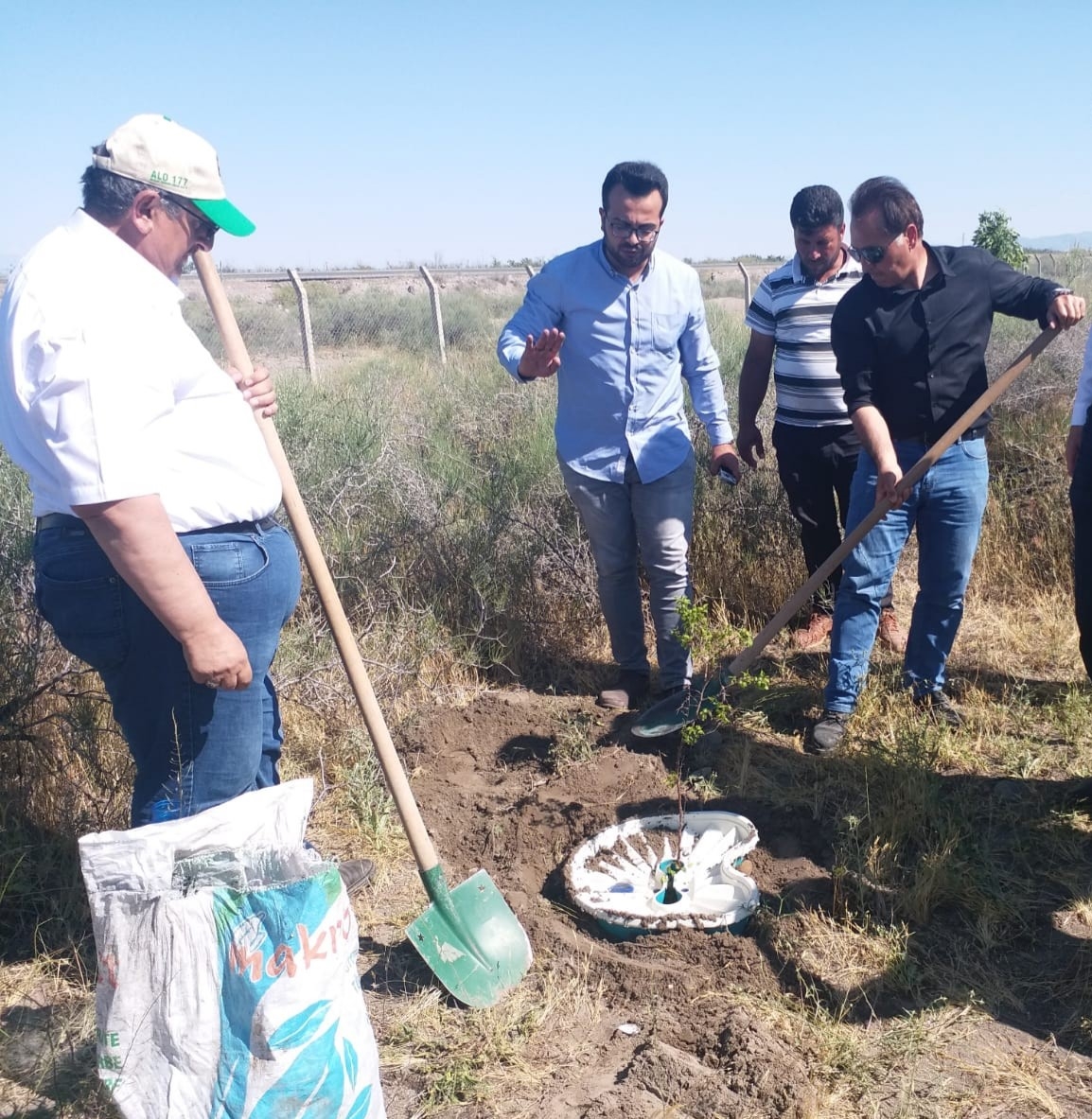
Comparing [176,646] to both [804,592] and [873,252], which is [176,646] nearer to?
[804,592]

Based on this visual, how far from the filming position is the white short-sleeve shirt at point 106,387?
6.03 feet

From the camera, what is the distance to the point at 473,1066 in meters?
2.40

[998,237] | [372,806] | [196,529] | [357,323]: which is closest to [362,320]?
[357,323]

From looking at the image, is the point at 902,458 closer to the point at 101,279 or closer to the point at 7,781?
the point at 101,279

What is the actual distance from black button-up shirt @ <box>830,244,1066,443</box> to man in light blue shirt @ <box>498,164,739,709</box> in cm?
65

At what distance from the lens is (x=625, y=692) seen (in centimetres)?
423

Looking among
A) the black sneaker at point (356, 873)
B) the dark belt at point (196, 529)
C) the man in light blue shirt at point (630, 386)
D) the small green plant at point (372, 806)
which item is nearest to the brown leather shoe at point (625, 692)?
the man in light blue shirt at point (630, 386)

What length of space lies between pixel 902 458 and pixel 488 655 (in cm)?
207

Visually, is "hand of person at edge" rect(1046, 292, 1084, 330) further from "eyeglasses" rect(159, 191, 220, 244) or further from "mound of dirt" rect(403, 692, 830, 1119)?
"eyeglasses" rect(159, 191, 220, 244)

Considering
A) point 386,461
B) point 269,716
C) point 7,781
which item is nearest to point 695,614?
point 269,716

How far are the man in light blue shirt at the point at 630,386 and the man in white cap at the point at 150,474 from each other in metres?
1.62

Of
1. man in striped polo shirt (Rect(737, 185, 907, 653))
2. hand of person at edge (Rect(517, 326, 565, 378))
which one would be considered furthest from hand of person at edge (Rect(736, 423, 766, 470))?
hand of person at edge (Rect(517, 326, 565, 378))

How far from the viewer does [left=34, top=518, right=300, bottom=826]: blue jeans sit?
2084mm

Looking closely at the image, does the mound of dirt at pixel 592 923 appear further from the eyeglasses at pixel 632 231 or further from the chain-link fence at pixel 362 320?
the chain-link fence at pixel 362 320
